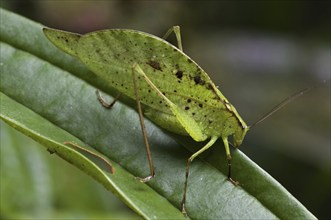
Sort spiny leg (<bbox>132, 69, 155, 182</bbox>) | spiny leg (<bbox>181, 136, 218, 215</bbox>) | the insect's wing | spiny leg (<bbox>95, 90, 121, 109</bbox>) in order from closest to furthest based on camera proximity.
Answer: spiny leg (<bbox>181, 136, 218, 215</bbox>)
spiny leg (<bbox>132, 69, 155, 182</bbox>)
the insect's wing
spiny leg (<bbox>95, 90, 121, 109</bbox>)

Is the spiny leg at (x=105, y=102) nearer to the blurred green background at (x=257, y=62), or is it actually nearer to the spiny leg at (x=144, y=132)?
the spiny leg at (x=144, y=132)

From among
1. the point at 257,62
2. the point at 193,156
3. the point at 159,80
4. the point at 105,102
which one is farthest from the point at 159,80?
the point at 257,62

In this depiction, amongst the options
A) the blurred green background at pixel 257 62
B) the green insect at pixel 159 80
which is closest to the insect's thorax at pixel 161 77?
the green insect at pixel 159 80

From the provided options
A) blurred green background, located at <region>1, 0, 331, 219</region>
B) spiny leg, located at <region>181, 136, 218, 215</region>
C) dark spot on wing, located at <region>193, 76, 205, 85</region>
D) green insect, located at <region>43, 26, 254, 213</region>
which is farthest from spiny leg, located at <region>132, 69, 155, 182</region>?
blurred green background, located at <region>1, 0, 331, 219</region>

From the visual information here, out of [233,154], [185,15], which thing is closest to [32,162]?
[233,154]

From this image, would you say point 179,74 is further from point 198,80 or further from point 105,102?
point 105,102

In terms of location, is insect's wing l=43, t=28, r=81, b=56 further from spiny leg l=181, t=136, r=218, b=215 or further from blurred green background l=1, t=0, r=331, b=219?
blurred green background l=1, t=0, r=331, b=219

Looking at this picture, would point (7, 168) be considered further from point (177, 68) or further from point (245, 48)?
point (245, 48)
